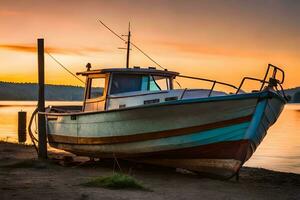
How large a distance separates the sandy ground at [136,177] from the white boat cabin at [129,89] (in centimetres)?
182

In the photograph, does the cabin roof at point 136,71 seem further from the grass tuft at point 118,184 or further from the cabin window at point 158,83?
the grass tuft at point 118,184

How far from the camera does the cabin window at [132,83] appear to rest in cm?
1405

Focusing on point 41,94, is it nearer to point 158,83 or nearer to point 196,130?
point 158,83

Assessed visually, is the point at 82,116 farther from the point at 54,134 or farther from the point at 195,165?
the point at 195,165

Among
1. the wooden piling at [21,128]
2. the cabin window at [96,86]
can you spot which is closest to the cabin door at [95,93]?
the cabin window at [96,86]

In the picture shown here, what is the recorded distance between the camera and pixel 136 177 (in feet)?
41.1

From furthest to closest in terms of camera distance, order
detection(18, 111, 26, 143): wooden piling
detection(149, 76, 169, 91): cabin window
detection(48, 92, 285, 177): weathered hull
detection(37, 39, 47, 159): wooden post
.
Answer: detection(18, 111, 26, 143): wooden piling
detection(37, 39, 47, 159): wooden post
detection(149, 76, 169, 91): cabin window
detection(48, 92, 285, 177): weathered hull

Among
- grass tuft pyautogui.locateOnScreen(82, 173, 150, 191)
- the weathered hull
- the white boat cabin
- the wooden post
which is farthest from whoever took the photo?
the wooden post

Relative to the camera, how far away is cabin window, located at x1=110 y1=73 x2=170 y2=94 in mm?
14055

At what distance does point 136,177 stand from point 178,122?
1817 mm

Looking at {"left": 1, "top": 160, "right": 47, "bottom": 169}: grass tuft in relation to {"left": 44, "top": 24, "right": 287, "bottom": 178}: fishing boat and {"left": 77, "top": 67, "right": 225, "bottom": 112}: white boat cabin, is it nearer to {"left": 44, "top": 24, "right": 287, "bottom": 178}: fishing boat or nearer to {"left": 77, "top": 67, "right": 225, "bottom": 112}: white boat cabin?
{"left": 44, "top": 24, "right": 287, "bottom": 178}: fishing boat

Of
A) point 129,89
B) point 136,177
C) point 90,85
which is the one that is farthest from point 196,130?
point 90,85

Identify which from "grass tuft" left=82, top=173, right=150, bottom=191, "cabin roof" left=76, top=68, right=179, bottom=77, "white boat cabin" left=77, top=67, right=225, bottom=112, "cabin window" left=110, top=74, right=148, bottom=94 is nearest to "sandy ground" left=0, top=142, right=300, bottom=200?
"grass tuft" left=82, top=173, right=150, bottom=191

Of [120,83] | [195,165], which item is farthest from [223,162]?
[120,83]
